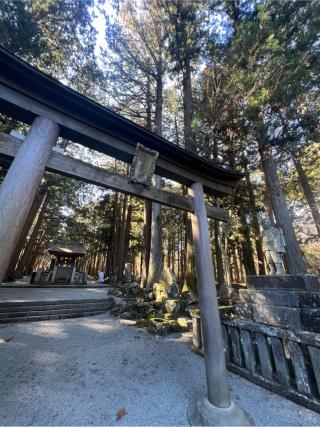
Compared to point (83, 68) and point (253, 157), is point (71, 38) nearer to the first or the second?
point (83, 68)

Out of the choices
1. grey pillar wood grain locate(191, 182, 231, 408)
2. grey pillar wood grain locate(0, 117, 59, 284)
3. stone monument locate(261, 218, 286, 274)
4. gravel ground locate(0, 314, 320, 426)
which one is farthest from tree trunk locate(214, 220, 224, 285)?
grey pillar wood grain locate(0, 117, 59, 284)

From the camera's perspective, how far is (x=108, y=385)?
3.06 meters

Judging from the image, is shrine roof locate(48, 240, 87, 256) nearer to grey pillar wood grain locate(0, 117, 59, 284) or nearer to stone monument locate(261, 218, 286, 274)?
stone monument locate(261, 218, 286, 274)

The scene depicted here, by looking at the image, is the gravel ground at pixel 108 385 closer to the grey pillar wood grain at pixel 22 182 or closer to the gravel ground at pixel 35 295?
the grey pillar wood grain at pixel 22 182

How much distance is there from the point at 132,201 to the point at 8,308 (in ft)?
45.7

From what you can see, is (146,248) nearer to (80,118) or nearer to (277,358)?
(277,358)

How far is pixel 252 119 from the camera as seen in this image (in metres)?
6.84

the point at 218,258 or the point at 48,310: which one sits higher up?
the point at 218,258

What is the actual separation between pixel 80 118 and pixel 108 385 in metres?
3.91

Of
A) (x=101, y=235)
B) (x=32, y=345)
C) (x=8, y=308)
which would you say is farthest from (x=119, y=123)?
(x=101, y=235)

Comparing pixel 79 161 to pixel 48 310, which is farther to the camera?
pixel 48 310

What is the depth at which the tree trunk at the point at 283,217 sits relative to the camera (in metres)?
7.09

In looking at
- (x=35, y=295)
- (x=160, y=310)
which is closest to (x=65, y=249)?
(x=35, y=295)

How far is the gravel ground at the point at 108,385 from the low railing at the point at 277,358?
0.48 feet
